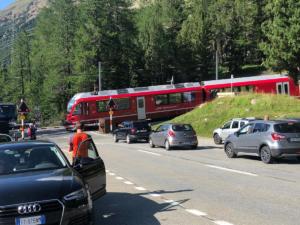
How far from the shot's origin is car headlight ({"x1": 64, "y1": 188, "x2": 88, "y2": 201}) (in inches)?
296

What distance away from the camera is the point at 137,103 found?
59.2 meters

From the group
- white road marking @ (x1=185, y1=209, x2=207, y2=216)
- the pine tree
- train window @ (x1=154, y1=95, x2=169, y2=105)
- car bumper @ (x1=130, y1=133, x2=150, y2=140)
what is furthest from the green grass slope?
white road marking @ (x1=185, y1=209, x2=207, y2=216)

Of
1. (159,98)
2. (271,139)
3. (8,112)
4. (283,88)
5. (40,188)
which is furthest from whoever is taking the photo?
(159,98)

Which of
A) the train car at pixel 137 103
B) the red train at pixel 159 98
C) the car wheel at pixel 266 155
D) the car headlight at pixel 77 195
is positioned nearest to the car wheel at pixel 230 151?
the car wheel at pixel 266 155

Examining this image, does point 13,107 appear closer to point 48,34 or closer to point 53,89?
point 53,89

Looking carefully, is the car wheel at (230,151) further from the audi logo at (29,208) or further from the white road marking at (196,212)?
the audi logo at (29,208)

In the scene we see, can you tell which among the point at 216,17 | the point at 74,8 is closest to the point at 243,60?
the point at 216,17

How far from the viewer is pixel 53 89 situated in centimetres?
8744

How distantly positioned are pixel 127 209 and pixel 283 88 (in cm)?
5039

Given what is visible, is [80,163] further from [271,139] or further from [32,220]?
[271,139]

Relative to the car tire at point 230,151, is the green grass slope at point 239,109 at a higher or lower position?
higher

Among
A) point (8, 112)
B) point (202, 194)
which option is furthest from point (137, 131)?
point (202, 194)

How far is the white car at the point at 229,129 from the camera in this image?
32.2 metres

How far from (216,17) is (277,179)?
281 feet
